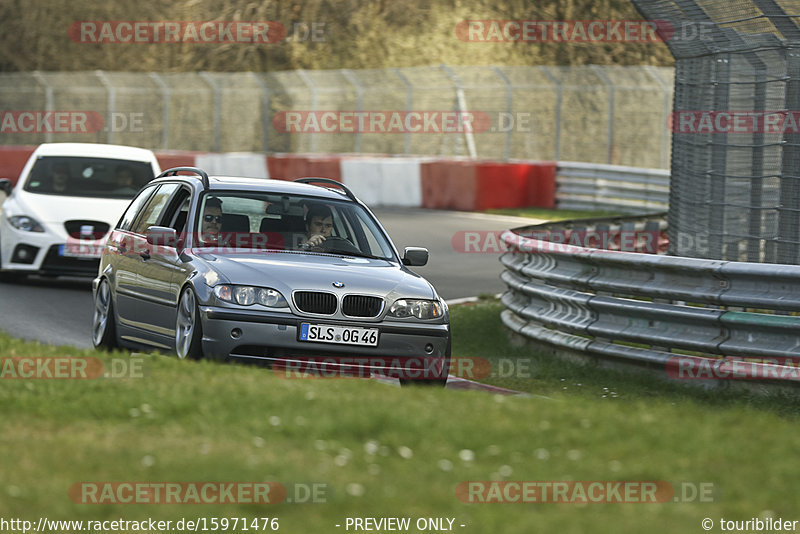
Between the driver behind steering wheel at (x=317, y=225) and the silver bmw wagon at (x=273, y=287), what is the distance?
0.01 m

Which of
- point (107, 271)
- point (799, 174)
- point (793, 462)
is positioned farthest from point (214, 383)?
point (799, 174)

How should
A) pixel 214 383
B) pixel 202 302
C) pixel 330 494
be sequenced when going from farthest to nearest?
pixel 202 302 → pixel 214 383 → pixel 330 494

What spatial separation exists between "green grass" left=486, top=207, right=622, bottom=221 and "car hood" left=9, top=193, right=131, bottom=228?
12.5m

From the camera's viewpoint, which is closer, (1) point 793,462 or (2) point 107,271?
(1) point 793,462

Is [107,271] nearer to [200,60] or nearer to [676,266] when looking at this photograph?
[676,266]

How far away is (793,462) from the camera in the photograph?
616 cm

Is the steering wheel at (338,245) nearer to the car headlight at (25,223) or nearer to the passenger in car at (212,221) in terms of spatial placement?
the passenger in car at (212,221)

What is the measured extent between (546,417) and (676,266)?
3.75 m

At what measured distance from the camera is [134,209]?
11.8 metres

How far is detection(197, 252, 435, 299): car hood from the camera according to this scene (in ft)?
30.6

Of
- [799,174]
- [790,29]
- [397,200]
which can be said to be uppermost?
[790,29]

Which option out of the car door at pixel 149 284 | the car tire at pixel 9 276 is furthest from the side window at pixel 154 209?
the car tire at pixel 9 276

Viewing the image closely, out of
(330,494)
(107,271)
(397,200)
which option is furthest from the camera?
(397,200)

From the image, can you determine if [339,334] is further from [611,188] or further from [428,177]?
[428,177]
